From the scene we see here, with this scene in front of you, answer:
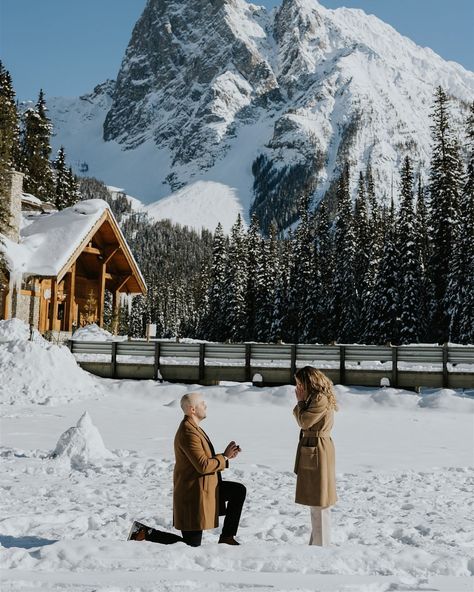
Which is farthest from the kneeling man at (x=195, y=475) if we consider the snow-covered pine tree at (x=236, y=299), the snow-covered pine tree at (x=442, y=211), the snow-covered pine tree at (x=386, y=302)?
the snow-covered pine tree at (x=236, y=299)

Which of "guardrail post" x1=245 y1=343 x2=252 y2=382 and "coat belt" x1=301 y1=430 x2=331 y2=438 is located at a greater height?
"coat belt" x1=301 y1=430 x2=331 y2=438

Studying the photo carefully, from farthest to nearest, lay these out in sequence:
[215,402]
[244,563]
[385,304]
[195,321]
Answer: [195,321] < [385,304] < [215,402] < [244,563]

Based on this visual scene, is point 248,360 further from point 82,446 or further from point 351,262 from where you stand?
point 351,262

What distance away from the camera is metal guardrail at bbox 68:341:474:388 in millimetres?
19828

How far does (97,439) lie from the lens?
35.3 ft

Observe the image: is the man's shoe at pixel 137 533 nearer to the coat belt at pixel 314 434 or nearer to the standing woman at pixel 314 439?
the standing woman at pixel 314 439

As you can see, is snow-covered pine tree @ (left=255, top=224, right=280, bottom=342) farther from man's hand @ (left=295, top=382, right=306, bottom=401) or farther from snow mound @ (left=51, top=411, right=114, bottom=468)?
man's hand @ (left=295, top=382, right=306, bottom=401)

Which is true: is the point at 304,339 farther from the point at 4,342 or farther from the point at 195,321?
the point at 195,321

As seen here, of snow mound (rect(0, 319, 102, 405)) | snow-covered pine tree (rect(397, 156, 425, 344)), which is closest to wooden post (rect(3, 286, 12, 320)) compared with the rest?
snow mound (rect(0, 319, 102, 405))

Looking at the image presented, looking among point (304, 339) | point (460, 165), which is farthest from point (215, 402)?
point (304, 339)

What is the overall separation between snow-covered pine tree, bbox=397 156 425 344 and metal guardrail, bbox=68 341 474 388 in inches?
719

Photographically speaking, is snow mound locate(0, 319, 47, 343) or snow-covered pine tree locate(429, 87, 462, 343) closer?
snow mound locate(0, 319, 47, 343)

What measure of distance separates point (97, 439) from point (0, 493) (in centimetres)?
257

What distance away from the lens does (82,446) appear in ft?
34.6
